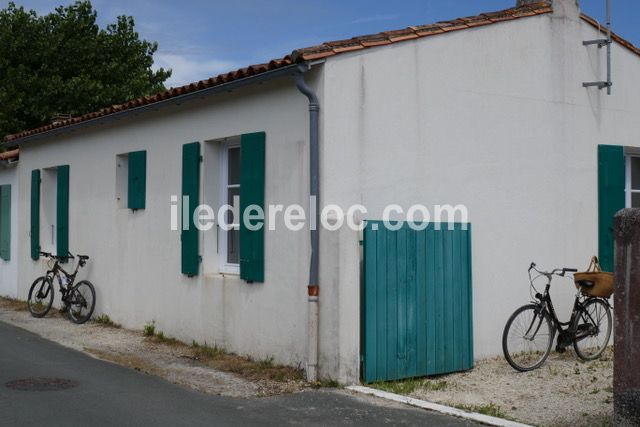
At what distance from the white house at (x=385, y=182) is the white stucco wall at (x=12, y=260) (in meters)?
4.57

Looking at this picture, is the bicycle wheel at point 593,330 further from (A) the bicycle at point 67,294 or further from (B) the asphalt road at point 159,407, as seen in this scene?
(A) the bicycle at point 67,294

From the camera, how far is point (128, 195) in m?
11.4

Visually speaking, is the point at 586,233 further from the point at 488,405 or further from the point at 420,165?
the point at 488,405

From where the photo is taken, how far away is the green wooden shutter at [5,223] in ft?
51.4

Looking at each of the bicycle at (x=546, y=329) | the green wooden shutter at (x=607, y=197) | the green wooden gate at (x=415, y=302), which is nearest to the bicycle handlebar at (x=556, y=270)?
the bicycle at (x=546, y=329)

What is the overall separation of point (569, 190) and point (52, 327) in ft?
25.2

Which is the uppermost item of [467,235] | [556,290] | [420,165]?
[420,165]

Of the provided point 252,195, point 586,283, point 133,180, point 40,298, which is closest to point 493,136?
point 586,283

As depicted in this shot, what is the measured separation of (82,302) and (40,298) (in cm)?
129

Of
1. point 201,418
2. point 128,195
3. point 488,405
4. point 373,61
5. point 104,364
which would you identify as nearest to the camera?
point 201,418

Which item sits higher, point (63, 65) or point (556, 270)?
point (63, 65)

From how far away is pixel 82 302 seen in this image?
12.2m

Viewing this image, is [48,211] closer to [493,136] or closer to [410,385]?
[493,136]

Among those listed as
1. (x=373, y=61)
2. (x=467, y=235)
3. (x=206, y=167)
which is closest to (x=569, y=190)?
(x=467, y=235)
